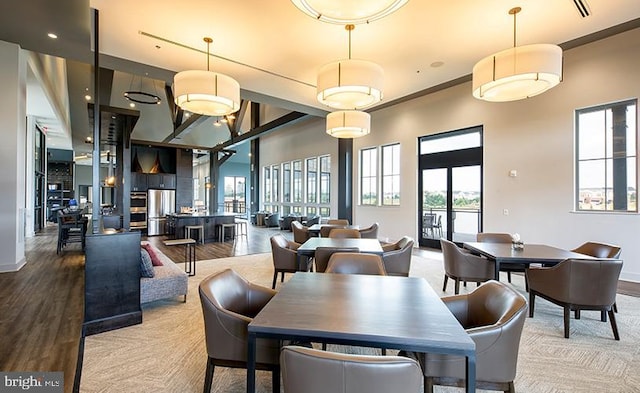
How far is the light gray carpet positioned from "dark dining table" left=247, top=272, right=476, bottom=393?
856 mm

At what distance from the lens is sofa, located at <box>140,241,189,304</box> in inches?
144

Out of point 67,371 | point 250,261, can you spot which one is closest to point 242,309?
point 67,371

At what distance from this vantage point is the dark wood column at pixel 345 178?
32.7 feet

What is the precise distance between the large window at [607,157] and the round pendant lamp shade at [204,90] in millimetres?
6268

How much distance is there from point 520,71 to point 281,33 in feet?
11.2

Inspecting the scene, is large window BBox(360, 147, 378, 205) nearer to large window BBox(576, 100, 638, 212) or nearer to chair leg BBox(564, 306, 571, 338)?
large window BBox(576, 100, 638, 212)

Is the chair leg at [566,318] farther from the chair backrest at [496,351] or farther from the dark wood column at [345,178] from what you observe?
the dark wood column at [345,178]

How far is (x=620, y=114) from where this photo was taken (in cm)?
522

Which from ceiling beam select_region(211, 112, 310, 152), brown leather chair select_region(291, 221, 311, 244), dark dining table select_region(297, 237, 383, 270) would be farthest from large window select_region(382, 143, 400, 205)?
dark dining table select_region(297, 237, 383, 270)

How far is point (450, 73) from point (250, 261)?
5.90m

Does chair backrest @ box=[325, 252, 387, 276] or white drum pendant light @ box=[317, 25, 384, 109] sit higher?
white drum pendant light @ box=[317, 25, 384, 109]

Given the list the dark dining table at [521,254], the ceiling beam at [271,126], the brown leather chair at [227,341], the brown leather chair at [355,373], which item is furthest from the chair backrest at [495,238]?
the ceiling beam at [271,126]

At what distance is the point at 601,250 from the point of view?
Result: 12.8 ft

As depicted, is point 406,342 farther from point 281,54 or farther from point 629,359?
point 281,54
